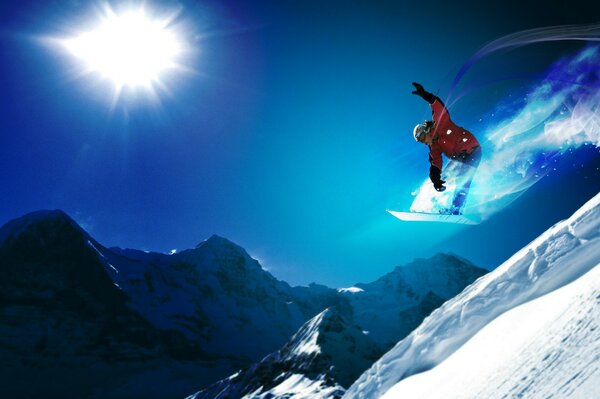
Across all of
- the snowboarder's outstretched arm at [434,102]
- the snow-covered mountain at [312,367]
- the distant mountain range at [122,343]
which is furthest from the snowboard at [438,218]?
the distant mountain range at [122,343]

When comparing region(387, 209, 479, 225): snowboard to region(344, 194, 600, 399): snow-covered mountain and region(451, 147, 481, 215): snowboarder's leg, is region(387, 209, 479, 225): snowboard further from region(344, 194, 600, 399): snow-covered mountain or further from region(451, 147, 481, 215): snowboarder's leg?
region(344, 194, 600, 399): snow-covered mountain

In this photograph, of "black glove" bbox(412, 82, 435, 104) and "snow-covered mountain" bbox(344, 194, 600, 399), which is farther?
"black glove" bbox(412, 82, 435, 104)

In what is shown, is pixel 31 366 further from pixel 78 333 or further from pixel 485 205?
pixel 485 205

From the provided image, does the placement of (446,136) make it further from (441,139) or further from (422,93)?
(422,93)

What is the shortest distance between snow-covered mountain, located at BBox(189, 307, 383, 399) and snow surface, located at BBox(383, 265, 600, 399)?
63.2m

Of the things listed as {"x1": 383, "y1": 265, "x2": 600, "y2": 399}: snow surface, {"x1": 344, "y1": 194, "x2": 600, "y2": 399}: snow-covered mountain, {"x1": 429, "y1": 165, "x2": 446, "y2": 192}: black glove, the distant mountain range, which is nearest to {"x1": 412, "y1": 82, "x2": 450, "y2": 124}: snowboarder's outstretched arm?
{"x1": 429, "y1": 165, "x2": 446, "y2": 192}: black glove

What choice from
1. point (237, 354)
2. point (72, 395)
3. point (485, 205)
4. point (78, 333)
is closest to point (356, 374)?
point (485, 205)

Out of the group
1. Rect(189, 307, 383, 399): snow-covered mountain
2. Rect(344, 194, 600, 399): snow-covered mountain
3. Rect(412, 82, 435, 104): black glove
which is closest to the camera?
Rect(344, 194, 600, 399): snow-covered mountain

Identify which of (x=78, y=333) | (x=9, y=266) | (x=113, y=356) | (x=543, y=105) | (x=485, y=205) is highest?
(x=9, y=266)

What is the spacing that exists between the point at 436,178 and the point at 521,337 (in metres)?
6.78

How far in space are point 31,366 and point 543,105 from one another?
555ft

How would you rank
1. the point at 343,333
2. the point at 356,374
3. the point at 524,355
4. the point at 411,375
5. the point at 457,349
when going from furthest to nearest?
1. the point at 343,333
2. the point at 356,374
3. the point at 411,375
4. the point at 457,349
5. the point at 524,355

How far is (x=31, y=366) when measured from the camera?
409ft

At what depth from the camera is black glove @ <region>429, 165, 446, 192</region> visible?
9.80 metres
